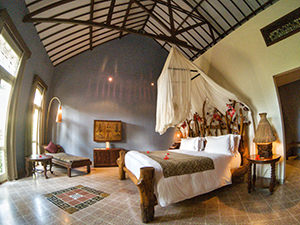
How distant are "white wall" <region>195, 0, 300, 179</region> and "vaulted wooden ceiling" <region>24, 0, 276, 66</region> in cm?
102

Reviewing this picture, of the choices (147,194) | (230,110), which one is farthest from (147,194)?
(230,110)

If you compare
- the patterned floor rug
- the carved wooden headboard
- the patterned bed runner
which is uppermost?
the carved wooden headboard

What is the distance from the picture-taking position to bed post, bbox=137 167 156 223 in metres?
2.05

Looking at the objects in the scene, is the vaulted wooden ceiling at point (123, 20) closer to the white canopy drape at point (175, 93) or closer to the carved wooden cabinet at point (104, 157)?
the white canopy drape at point (175, 93)

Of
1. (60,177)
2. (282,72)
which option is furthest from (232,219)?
(60,177)

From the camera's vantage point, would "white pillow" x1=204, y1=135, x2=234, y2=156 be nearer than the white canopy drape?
No

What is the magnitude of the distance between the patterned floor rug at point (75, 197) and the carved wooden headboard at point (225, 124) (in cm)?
278

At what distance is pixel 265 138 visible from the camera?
306 centimetres

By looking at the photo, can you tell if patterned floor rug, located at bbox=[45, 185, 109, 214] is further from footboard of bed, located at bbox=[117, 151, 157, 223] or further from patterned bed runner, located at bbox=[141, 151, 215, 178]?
patterned bed runner, located at bbox=[141, 151, 215, 178]

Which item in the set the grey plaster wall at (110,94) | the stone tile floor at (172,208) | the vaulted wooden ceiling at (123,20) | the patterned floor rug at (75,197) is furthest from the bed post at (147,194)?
the grey plaster wall at (110,94)

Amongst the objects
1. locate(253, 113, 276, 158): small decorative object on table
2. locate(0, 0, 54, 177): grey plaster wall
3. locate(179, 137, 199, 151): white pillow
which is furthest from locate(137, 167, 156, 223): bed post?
locate(0, 0, 54, 177): grey plaster wall

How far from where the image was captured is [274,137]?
304 centimetres

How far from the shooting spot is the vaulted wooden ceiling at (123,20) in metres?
3.86

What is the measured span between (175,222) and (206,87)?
10.2ft
